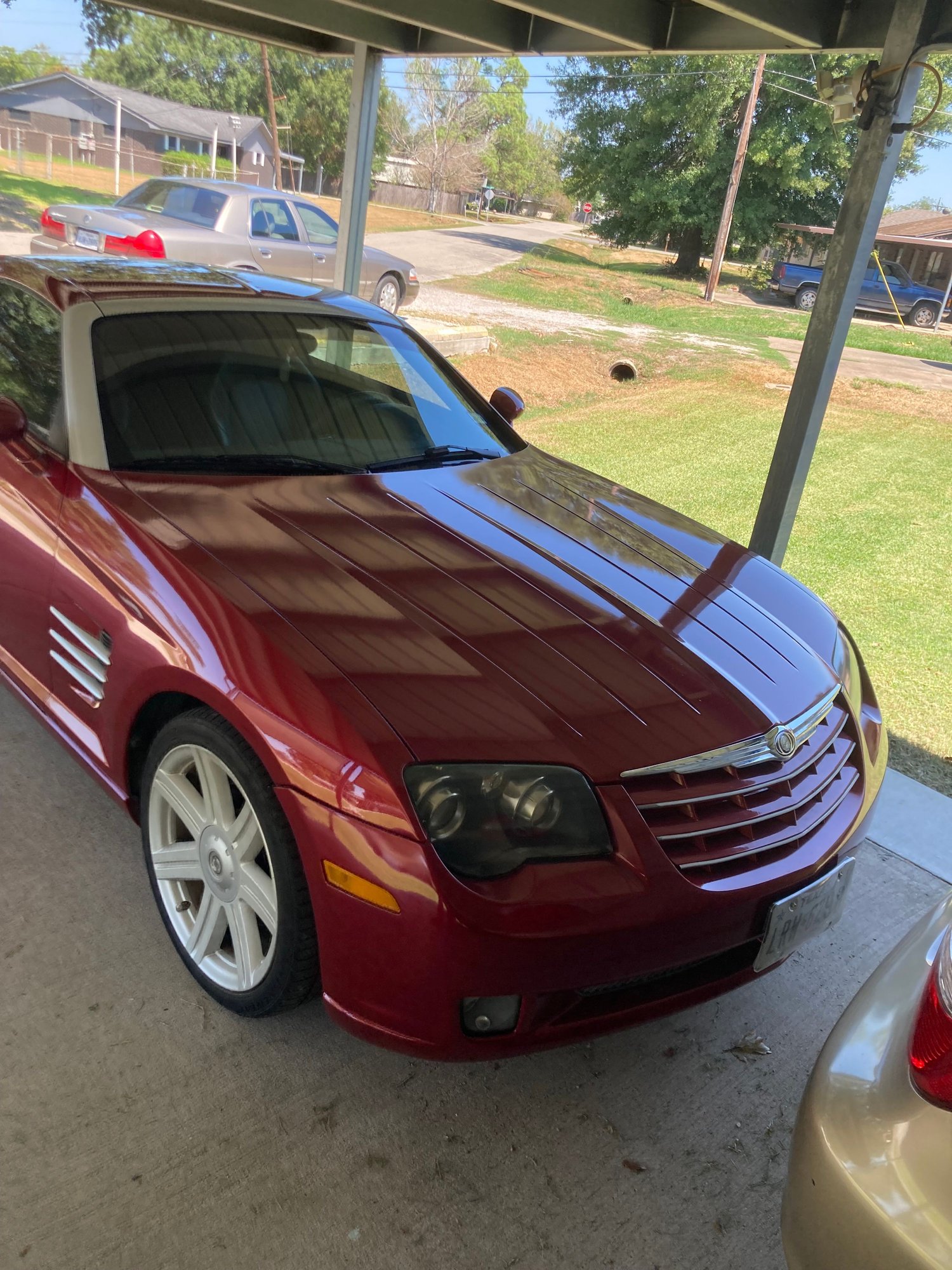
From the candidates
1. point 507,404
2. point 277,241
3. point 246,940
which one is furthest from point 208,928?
point 277,241

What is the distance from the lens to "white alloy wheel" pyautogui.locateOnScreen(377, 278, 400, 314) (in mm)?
11250

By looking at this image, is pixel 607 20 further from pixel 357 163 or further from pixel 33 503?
pixel 33 503

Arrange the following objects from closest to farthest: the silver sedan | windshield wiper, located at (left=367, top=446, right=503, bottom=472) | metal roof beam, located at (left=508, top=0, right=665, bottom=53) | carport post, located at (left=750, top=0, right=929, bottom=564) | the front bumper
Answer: the front bumper
windshield wiper, located at (left=367, top=446, right=503, bottom=472)
carport post, located at (left=750, top=0, right=929, bottom=564)
metal roof beam, located at (left=508, top=0, right=665, bottom=53)
the silver sedan

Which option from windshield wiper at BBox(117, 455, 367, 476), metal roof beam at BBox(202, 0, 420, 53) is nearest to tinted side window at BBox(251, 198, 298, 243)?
metal roof beam at BBox(202, 0, 420, 53)

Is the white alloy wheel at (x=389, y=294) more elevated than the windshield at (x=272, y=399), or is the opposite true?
the windshield at (x=272, y=399)

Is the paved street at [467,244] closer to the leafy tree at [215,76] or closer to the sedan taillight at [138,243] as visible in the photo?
the leafy tree at [215,76]

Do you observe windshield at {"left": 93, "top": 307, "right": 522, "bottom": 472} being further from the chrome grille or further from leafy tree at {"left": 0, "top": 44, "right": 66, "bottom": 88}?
leafy tree at {"left": 0, "top": 44, "right": 66, "bottom": 88}

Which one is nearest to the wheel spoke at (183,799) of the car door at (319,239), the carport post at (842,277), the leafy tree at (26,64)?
the carport post at (842,277)

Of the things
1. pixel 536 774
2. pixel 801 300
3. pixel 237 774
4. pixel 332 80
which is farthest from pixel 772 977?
pixel 332 80

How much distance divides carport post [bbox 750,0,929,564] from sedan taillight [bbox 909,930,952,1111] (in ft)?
9.74

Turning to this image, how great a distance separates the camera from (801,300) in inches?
422

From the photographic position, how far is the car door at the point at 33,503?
2562 mm

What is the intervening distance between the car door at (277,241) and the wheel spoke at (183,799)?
8799mm

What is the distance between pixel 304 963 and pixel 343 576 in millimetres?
840
